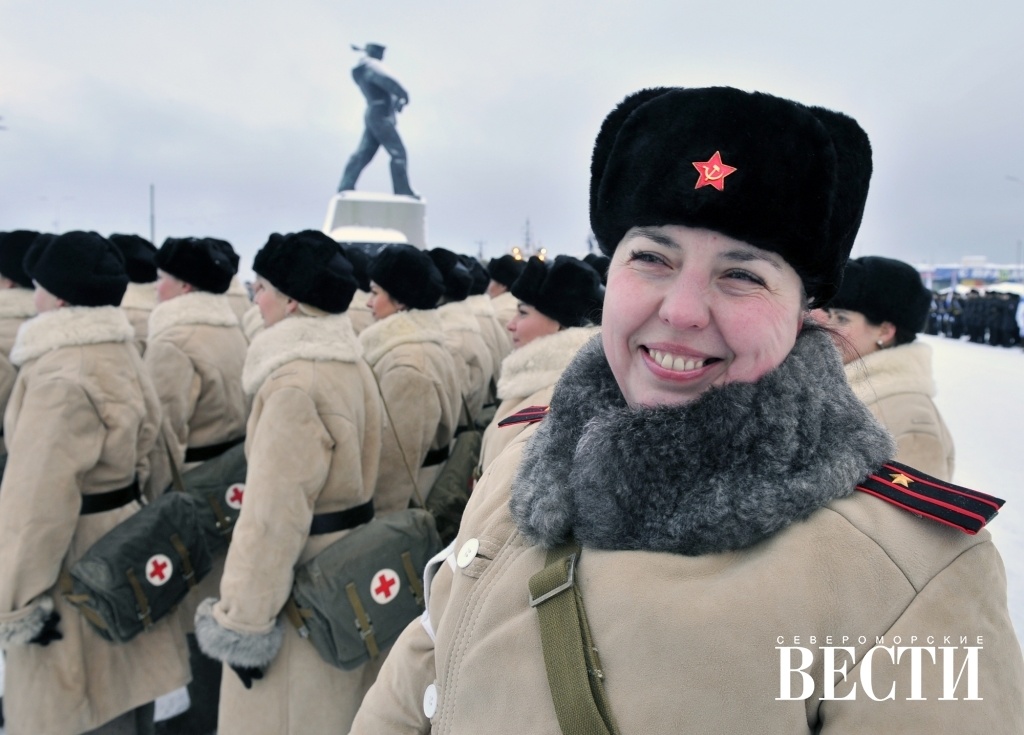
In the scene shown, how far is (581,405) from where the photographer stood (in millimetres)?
1280

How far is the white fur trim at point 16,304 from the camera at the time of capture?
4.29 metres

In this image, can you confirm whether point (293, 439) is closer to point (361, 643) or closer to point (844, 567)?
point (361, 643)

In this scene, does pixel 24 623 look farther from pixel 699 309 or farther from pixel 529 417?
pixel 699 309

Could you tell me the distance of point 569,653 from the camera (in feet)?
3.42

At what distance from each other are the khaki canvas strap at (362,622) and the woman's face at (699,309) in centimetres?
177

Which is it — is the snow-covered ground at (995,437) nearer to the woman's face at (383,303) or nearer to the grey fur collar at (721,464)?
the grey fur collar at (721,464)

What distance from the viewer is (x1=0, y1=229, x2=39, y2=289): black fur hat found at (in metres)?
4.40

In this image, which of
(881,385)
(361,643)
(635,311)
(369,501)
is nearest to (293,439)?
(369,501)

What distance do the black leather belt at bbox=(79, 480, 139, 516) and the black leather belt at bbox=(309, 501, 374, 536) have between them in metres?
0.97

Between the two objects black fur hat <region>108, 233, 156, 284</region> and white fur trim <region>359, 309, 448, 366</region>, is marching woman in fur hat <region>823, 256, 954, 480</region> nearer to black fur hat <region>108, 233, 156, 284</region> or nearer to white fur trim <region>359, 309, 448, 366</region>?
white fur trim <region>359, 309, 448, 366</region>

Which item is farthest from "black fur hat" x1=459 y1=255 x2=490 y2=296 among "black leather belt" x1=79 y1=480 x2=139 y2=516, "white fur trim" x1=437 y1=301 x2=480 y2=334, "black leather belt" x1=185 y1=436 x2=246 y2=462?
"black leather belt" x1=79 y1=480 x2=139 y2=516

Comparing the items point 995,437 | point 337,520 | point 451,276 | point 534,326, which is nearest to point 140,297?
point 451,276

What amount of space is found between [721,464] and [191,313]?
380 centimetres

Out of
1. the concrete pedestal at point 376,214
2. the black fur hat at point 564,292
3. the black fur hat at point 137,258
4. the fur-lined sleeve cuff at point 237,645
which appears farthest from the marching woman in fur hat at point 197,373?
A: the concrete pedestal at point 376,214
